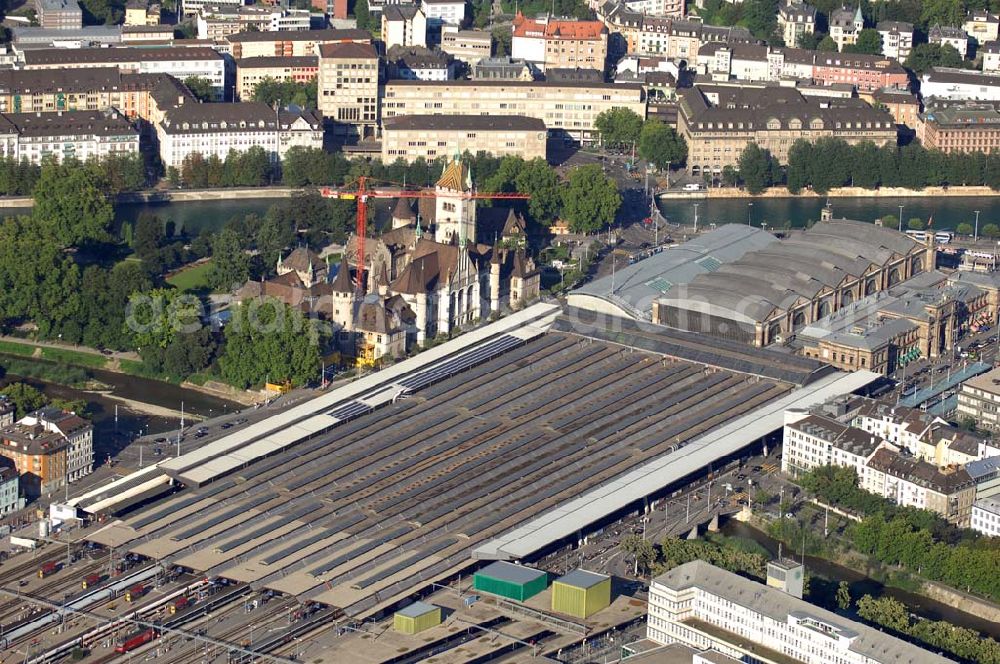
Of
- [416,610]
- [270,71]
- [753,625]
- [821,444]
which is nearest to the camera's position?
[753,625]

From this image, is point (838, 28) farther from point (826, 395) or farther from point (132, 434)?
A: point (132, 434)

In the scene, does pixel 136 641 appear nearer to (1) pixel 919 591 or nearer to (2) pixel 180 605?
(2) pixel 180 605

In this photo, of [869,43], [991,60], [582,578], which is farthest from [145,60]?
[582,578]

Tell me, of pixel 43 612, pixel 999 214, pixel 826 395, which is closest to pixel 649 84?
pixel 999 214

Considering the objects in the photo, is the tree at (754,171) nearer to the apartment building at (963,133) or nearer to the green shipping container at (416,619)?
the apartment building at (963,133)

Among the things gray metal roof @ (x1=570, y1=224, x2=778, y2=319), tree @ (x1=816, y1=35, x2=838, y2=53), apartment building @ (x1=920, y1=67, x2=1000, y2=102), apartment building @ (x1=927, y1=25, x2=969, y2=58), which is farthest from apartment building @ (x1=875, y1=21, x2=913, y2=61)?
gray metal roof @ (x1=570, y1=224, x2=778, y2=319)
